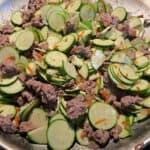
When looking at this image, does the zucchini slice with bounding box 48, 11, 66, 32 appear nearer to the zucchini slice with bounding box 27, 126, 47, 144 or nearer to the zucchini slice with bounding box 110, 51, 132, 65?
the zucchini slice with bounding box 110, 51, 132, 65

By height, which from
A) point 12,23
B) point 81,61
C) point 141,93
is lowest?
point 141,93

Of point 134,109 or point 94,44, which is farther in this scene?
point 94,44

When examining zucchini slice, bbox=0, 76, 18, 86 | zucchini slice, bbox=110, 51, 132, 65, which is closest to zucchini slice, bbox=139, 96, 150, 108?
zucchini slice, bbox=110, 51, 132, 65

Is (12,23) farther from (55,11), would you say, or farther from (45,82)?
(45,82)

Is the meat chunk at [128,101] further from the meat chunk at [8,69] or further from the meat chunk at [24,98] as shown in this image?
the meat chunk at [8,69]

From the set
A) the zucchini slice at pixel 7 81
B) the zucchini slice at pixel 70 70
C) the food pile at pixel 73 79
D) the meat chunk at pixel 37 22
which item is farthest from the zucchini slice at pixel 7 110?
the meat chunk at pixel 37 22

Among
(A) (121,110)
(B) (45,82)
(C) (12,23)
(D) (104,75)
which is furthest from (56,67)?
(C) (12,23)
